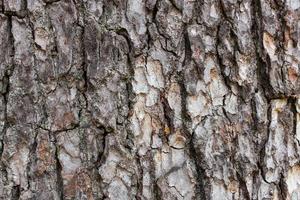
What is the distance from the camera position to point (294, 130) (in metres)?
1.61

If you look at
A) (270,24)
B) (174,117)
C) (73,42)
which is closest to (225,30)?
(270,24)

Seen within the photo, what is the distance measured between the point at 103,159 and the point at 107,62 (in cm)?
26

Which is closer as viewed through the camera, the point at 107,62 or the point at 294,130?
the point at 107,62

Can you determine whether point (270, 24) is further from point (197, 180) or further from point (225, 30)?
point (197, 180)

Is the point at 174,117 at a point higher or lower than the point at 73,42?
lower

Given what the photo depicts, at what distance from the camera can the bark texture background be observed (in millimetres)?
1466

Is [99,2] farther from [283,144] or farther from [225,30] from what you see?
[283,144]

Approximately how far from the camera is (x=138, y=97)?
1.49 m

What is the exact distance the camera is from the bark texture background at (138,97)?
1.47m

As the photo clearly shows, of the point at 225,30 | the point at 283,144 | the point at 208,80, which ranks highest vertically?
the point at 225,30

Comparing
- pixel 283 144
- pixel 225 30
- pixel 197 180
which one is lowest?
pixel 197 180

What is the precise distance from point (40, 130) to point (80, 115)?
0.12 metres

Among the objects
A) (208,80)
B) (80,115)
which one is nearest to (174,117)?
(208,80)

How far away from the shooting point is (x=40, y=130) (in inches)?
57.9
